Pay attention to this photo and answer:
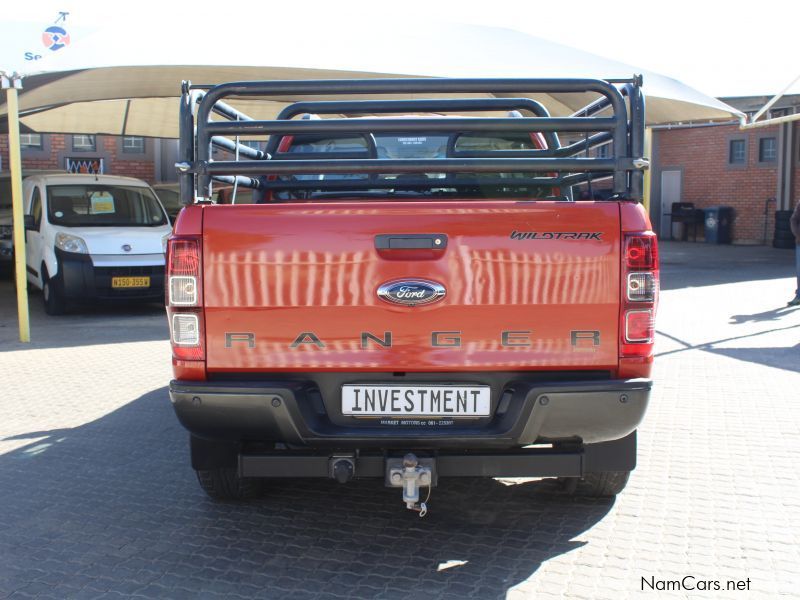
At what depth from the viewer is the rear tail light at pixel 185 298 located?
3588mm

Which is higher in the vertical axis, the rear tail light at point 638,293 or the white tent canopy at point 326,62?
the white tent canopy at point 326,62

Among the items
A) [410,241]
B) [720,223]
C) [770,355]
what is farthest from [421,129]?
[720,223]

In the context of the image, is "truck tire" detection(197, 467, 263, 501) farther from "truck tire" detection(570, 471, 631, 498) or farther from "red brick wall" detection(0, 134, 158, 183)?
"red brick wall" detection(0, 134, 158, 183)

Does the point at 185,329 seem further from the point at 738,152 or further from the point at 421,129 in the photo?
the point at 738,152

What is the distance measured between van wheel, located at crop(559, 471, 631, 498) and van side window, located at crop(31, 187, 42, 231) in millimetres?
10276

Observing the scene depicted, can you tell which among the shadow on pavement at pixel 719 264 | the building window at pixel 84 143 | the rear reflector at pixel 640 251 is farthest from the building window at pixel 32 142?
the rear reflector at pixel 640 251

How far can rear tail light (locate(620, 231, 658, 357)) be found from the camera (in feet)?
11.7

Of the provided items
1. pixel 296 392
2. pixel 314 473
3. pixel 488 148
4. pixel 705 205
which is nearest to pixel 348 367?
pixel 296 392

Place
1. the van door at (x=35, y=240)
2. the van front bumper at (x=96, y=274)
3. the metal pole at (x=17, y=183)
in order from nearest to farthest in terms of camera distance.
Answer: the metal pole at (x=17, y=183)
the van front bumper at (x=96, y=274)
the van door at (x=35, y=240)

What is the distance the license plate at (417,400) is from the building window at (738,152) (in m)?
24.6

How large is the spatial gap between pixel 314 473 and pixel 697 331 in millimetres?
8100

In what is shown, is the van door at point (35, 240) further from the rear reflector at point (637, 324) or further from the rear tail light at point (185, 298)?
the rear reflector at point (637, 324)

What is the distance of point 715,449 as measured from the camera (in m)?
5.74

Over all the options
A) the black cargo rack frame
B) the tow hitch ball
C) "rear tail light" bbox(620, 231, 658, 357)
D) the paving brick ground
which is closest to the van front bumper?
the paving brick ground
